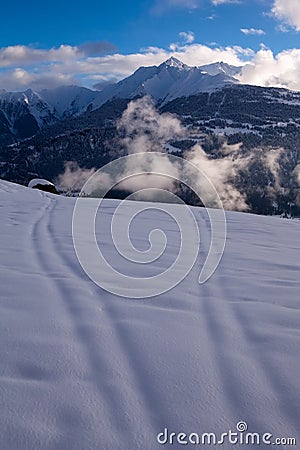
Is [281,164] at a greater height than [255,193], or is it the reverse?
[281,164]

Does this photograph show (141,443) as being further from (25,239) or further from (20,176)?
(20,176)

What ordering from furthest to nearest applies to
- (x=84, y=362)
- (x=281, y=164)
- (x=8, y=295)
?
(x=281, y=164), (x=8, y=295), (x=84, y=362)

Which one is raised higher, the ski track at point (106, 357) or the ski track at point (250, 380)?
the ski track at point (106, 357)

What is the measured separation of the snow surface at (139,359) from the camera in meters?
2.02

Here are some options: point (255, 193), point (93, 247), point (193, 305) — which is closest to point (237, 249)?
point (93, 247)

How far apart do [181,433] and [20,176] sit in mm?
191102

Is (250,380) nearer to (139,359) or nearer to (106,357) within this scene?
(139,359)

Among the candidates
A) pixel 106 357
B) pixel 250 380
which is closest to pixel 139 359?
pixel 106 357

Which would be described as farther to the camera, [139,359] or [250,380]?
[139,359]

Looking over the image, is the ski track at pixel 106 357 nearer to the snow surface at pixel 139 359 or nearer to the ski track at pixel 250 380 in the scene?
the snow surface at pixel 139 359

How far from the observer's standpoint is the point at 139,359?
2623 millimetres

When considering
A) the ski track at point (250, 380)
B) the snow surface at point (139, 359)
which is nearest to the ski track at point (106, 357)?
the snow surface at point (139, 359)

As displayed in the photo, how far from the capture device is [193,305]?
146 inches

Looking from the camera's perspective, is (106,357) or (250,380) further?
(106,357)
